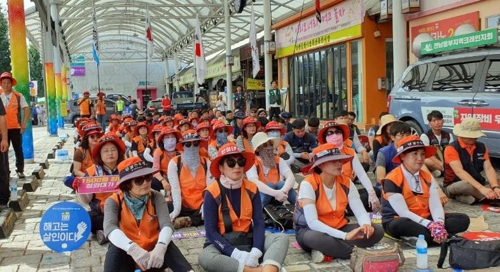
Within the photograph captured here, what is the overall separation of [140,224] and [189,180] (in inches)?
77.1

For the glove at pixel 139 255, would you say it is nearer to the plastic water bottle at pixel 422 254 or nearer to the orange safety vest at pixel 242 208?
the orange safety vest at pixel 242 208

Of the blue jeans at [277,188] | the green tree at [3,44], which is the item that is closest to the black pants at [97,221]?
the blue jeans at [277,188]

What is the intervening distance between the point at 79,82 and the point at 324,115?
44117 millimetres

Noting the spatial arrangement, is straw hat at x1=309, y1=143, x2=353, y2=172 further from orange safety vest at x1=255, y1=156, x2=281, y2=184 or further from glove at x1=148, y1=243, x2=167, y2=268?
orange safety vest at x1=255, y1=156, x2=281, y2=184

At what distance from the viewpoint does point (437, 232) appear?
179 inches

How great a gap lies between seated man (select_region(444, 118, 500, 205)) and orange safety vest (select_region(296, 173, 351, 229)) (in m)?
2.35

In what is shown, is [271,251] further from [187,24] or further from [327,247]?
[187,24]

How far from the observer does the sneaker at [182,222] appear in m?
5.72

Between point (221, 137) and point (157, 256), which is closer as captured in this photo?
point (157, 256)

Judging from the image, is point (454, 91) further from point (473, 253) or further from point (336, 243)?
point (473, 253)

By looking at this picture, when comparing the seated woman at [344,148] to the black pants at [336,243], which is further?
the seated woman at [344,148]

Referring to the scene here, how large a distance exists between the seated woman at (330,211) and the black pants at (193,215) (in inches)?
66.8

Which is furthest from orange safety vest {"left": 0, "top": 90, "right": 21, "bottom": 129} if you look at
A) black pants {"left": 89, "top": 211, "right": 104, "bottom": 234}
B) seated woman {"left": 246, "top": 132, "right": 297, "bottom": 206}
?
seated woman {"left": 246, "top": 132, "right": 297, "bottom": 206}

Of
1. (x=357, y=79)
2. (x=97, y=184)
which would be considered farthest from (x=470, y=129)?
(x=357, y=79)
